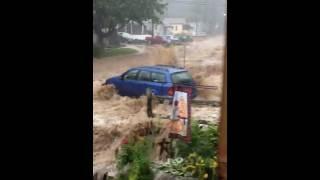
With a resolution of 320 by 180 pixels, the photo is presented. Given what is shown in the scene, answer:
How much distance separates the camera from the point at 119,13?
1.71 m

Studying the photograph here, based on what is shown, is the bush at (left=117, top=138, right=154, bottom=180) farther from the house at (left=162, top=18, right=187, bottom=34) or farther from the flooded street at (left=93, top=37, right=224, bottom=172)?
the house at (left=162, top=18, right=187, bottom=34)

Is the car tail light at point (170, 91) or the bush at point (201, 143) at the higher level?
the car tail light at point (170, 91)

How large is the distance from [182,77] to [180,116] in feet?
0.54

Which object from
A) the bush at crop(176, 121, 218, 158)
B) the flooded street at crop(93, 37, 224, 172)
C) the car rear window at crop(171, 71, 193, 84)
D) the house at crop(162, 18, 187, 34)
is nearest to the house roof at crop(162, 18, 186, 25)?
the house at crop(162, 18, 187, 34)

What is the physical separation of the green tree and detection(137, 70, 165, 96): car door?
8.5 inches

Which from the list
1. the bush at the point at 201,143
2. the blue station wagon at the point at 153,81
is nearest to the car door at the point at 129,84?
the blue station wagon at the point at 153,81

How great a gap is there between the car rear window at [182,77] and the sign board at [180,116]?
0.14ft

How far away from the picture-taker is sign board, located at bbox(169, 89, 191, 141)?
5.60 feet

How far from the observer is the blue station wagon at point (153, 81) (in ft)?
5.58

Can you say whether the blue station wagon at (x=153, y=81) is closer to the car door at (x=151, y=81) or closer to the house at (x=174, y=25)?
the car door at (x=151, y=81)

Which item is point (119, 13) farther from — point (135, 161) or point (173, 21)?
point (135, 161)

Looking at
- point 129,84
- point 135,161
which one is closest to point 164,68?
point 129,84

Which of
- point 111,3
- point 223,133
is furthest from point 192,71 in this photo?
point 111,3
